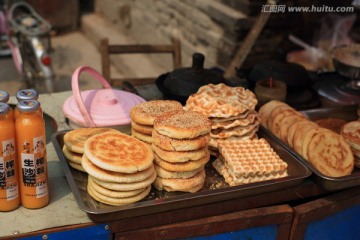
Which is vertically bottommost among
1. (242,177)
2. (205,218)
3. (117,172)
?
(205,218)

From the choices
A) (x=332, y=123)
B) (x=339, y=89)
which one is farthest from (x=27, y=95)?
(x=339, y=89)

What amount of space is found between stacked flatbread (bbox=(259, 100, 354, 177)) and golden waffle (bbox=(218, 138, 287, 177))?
173mm

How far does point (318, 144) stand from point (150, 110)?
0.85 metres

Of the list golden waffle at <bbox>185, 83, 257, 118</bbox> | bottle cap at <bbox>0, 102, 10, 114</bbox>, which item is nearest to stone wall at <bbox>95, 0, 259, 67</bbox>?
golden waffle at <bbox>185, 83, 257, 118</bbox>

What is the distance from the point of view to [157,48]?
3.76 meters

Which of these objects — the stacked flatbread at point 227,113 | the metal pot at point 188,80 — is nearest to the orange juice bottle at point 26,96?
the stacked flatbread at point 227,113

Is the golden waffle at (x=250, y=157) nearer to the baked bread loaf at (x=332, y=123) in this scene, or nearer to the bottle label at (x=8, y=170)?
the baked bread loaf at (x=332, y=123)

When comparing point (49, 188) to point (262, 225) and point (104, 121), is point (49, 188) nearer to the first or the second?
point (104, 121)

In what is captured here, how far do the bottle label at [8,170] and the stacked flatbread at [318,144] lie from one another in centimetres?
136

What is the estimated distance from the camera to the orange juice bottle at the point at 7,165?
1.71 metres

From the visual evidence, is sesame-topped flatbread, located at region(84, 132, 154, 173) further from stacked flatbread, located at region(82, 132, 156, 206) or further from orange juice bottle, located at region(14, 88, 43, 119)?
orange juice bottle, located at region(14, 88, 43, 119)

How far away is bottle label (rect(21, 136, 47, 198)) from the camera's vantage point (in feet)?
5.79

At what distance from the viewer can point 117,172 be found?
179 cm

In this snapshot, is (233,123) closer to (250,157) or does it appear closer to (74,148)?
(250,157)
